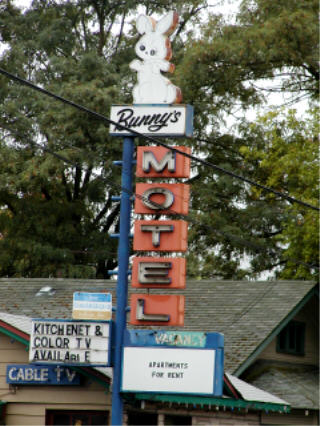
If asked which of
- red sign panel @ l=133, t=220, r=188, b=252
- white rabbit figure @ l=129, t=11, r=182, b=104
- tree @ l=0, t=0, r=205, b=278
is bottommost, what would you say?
red sign panel @ l=133, t=220, r=188, b=252


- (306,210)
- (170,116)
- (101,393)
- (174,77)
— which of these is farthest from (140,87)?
(174,77)

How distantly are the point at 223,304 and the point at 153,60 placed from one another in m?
8.23

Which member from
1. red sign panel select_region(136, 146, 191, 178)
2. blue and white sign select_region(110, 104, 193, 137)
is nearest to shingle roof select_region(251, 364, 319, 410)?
red sign panel select_region(136, 146, 191, 178)

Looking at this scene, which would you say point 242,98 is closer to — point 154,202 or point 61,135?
point 61,135

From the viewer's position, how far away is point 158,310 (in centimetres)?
1927

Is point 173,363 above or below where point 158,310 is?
below

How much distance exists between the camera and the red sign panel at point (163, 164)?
19.7 meters

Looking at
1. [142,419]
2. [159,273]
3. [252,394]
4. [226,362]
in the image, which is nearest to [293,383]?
[226,362]

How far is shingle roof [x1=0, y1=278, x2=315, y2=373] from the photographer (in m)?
23.8

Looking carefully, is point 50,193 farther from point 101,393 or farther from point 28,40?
point 101,393

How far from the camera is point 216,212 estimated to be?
36062 mm

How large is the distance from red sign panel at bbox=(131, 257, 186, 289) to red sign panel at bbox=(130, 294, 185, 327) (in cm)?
28

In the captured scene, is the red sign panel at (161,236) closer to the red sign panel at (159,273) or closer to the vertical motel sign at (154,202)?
the vertical motel sign at (154,202)

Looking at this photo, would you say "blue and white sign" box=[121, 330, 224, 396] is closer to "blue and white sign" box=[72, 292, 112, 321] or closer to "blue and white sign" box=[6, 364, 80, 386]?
"blue and white sign" box=[72, 292, 112, 321]
